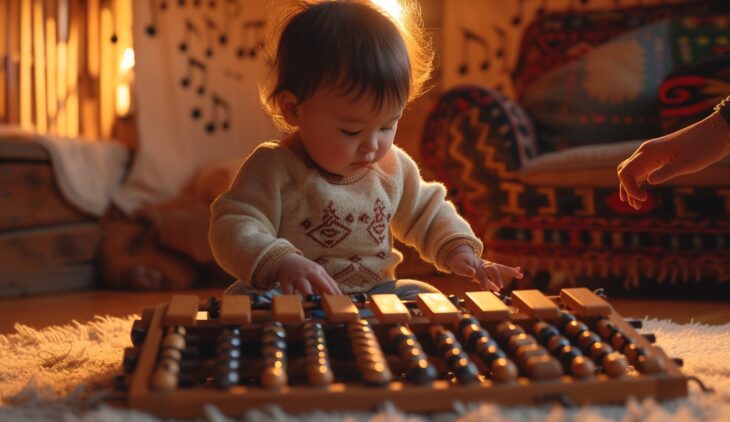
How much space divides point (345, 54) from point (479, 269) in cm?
33

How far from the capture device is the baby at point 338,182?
3.28 ft

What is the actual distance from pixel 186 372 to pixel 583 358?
352 mm

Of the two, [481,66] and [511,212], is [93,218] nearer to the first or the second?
[511,212]

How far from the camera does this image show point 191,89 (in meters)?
2.80

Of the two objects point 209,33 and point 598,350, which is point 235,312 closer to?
point 598,350

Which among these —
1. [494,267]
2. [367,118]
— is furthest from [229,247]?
[494,267]

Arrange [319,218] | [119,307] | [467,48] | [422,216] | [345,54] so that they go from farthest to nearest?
[467,48]
[119,307]
[422,216]
[319,218]
[345,54]

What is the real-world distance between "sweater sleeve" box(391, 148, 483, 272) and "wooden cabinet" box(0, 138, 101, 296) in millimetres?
1208

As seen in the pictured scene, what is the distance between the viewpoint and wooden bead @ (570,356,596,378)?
0.72 meters

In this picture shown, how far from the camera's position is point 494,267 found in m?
1.08

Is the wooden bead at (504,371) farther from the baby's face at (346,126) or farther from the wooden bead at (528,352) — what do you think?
the baby's face at (346,126)

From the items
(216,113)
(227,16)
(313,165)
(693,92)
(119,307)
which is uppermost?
(227,16)

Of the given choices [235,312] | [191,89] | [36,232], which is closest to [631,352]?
[235,312]

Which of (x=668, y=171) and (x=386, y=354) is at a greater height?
(x=668, y=171)
